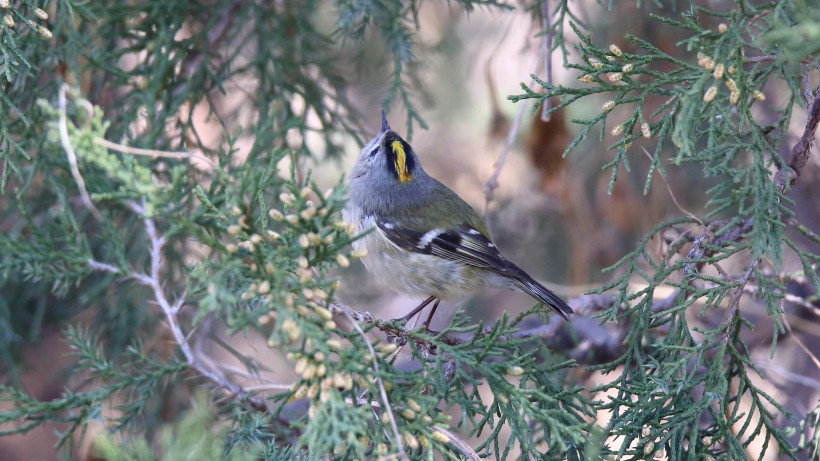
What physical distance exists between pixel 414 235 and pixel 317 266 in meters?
0.99

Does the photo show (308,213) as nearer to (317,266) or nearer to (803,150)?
(317,266)

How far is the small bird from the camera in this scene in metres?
2.39

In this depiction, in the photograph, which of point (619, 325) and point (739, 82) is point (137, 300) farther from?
point (739, 82)

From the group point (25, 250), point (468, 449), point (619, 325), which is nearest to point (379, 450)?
point (468, 449)

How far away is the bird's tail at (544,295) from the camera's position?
2037mm

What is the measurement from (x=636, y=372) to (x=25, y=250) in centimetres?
150

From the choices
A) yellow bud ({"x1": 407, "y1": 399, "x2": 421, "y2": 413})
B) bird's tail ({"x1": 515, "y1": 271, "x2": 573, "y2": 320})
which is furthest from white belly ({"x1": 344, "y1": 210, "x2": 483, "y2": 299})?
yellow bud ({"x1": 407, "y1": 399, "x2": 421, "y2": 413})

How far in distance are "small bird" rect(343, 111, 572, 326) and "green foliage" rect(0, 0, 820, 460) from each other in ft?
0.70

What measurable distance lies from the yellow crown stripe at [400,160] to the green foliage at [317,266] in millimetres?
224

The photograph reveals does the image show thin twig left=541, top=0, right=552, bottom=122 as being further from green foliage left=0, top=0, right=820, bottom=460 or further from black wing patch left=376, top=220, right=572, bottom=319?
black wing patch left=376, top=220, right=572, bottom=319

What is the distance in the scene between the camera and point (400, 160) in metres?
2.49

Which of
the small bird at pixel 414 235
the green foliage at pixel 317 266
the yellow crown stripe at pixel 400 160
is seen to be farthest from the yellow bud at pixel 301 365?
the yellow crown stripe at pixel 400 160

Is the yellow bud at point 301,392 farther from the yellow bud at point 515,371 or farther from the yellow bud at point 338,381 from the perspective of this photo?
the yellow bud at point 515,371

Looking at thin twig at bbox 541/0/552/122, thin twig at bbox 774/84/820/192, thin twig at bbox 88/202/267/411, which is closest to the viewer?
thin twig at bbox 774/84/820/192
